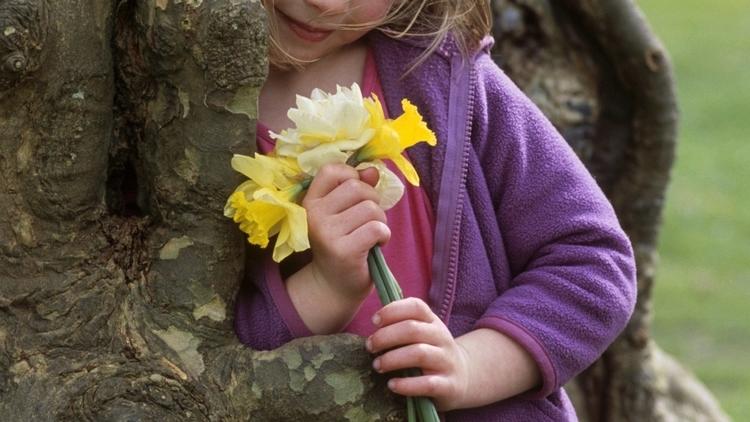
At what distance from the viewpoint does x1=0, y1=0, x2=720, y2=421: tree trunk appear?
221 centimetres

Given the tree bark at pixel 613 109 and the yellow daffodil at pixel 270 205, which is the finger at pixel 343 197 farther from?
the tree bark at pixel 613 109

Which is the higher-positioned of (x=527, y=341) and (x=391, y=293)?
(x=391, y=293)

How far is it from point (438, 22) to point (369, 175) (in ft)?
1.64

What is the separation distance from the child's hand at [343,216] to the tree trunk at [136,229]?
0.14 metres

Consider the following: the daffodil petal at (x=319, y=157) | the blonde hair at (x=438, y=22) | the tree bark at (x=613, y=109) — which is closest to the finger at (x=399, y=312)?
the daffodil petal at (x=319, y=157)

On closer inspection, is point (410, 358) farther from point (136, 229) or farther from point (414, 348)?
point (136, 229)

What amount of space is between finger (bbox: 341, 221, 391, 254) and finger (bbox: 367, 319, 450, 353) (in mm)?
131

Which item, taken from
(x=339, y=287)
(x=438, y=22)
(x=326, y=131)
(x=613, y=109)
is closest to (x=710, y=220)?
(x=613, y=109)

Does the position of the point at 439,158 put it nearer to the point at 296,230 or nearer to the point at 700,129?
the point at 296,230

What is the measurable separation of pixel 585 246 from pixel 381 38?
1.72ft

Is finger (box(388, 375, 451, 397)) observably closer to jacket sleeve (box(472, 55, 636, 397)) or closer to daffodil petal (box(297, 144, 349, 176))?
jacket sleeve (box(472, 55, 636, 397))

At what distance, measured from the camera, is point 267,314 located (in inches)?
95.7

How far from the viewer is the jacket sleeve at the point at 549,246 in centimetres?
251

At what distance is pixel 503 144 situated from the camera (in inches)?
102
